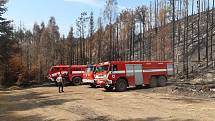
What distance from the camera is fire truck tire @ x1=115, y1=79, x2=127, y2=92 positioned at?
1330 inches

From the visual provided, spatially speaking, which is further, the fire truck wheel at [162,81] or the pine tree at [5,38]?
the pine tree at [5,38]

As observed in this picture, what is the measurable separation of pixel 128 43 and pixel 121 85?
43.2 metres

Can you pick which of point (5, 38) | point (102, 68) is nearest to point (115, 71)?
point (102, 68)

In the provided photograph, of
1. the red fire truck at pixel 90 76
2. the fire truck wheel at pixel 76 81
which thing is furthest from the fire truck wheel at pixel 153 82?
the fire truck wheel at pixel 76 81

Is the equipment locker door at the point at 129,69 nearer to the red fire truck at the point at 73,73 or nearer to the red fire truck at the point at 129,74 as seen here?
the red fire truck at the point at 129,74

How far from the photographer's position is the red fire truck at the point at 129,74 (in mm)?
33594

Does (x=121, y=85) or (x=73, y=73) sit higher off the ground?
(x=73, y=73)

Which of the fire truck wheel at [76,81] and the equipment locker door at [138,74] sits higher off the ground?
the equipment locker door at [138,74]

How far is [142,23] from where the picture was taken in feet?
230

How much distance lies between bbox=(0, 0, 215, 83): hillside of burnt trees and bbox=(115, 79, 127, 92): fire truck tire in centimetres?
1698

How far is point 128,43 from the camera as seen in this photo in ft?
252

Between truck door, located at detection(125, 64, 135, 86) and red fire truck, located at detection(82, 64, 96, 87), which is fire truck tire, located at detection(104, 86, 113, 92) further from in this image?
red fire truck, located at detection(82, 64, 96, 87)

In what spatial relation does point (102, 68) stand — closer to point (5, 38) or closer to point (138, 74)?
point (138, 74)

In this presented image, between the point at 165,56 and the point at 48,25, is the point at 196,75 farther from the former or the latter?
the point at 48,25
